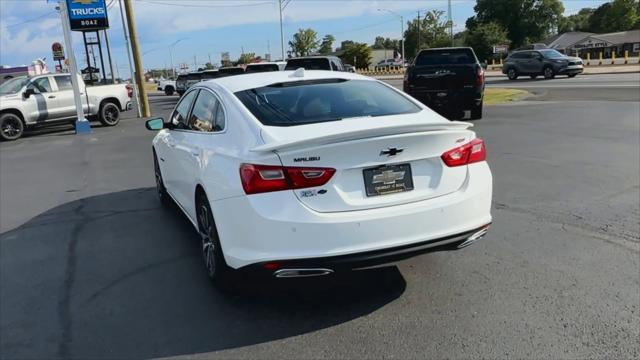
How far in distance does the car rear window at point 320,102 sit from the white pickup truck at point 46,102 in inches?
568

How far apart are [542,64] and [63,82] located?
25.3 metres

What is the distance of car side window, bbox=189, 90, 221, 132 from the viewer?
175 inches

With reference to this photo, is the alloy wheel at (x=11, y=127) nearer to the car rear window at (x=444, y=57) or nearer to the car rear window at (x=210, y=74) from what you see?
the car rear window at (x=444, y=57)

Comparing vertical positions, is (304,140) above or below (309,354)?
above

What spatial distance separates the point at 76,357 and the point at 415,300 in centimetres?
230

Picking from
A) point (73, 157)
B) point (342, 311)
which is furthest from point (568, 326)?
point (73, 157)

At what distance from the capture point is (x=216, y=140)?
13.3 ft

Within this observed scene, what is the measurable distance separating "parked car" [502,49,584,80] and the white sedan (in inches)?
1157

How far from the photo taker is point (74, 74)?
16188mm

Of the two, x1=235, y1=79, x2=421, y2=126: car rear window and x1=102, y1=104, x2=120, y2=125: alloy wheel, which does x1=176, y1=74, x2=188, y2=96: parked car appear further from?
x1=235, y1=79, x2=421, y2=126: car rear window

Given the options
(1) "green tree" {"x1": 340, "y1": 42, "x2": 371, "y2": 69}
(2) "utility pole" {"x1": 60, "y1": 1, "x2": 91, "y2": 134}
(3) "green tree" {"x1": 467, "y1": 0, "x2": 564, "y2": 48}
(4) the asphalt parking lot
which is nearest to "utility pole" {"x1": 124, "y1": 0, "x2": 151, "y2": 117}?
(2) "utility pole" {"x1": 60, "y1": 1, "x2": 91, "y2": 134}

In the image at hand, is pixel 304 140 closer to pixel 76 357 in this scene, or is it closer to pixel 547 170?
pixel 76 357

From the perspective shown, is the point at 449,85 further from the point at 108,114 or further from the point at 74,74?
the point at 108,114

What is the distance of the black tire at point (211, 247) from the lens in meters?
3.86
